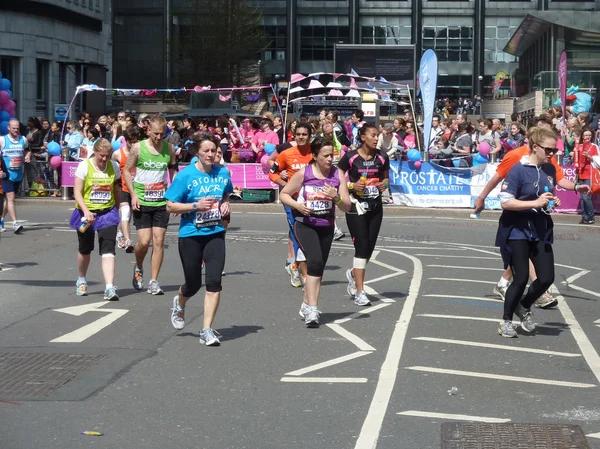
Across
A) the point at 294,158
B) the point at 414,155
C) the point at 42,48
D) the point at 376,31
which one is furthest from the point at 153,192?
the point at 376,31

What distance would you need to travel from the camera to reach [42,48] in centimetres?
5634

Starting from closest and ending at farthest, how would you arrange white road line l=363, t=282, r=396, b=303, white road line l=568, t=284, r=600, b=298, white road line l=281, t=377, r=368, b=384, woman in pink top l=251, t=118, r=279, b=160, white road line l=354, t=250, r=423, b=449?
white road line l=354, t=250, r=423, b=449, white road line l=281, t=377, r=368, b=384, white road line l=363, t=282, r=396, b=303, white road line l=568, t=284, r=600, b=298, woman in pink top l=251, t=118, r=279, b=160

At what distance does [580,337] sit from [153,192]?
4.59 metres

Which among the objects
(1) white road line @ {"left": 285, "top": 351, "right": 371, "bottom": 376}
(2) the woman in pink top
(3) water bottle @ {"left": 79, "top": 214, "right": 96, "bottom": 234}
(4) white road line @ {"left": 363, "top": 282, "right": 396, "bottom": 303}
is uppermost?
(2) the woman in pink top

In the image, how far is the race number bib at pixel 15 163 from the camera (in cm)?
1867

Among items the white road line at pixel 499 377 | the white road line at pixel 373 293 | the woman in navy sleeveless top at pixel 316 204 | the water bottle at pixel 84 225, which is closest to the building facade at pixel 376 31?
the white road line at pixel 373 293

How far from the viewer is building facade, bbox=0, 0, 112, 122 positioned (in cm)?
5403

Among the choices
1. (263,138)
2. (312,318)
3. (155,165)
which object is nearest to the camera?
(312,318)

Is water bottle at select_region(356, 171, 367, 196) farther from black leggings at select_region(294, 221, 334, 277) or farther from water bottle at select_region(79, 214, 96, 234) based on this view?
water bottle at select_region(79, 214, 96, 234)

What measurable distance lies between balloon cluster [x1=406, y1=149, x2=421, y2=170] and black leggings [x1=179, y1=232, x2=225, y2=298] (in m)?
14.2

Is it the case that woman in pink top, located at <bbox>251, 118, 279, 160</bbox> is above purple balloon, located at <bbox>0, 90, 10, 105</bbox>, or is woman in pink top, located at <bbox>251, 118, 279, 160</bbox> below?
below

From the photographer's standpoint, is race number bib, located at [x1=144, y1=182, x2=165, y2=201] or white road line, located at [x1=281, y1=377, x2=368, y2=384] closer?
white road line, located at [x1=281, y1=377, x2=368, y2=384]

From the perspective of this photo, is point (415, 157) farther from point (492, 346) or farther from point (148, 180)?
A: point (492, 346)

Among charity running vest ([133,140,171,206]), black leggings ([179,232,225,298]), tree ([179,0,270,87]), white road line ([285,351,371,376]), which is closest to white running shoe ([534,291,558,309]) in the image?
white road line ([285,351,371,376])
